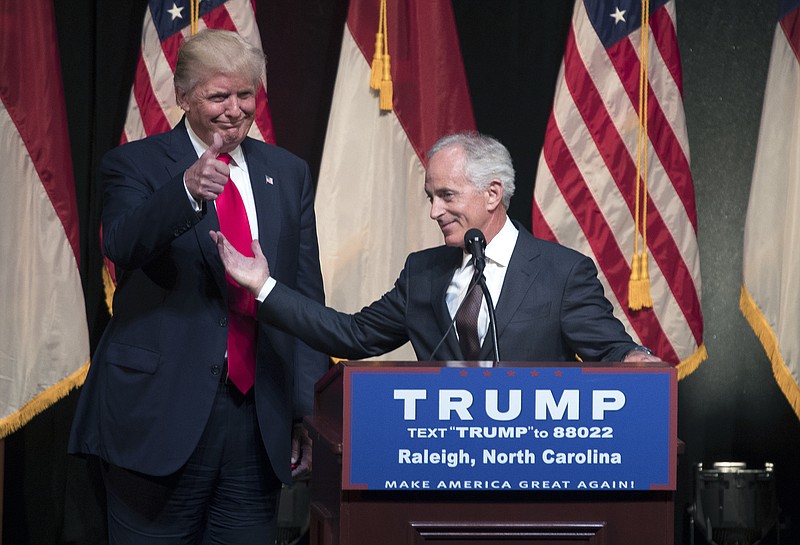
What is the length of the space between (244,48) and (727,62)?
243 cm

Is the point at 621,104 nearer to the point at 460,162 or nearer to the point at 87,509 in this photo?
the point at 460,162

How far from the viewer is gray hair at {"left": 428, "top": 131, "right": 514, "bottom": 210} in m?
2.36

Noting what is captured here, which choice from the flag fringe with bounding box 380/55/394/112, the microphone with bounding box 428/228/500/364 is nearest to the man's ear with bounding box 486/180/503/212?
the microphone with bounding box 428/228/500/364

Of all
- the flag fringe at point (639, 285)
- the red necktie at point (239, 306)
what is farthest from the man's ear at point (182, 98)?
the flag fringe at point (639, 285)

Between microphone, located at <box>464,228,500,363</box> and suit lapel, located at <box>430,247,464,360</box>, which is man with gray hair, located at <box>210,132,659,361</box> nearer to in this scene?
suit lapel, located at <box>430,247,464,360</box>

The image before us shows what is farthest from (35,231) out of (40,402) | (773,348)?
(773,348)

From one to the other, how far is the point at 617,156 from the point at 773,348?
84 cm

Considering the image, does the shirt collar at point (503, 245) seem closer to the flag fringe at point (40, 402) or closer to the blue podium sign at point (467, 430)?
the blue podium sign at point (467, 430)

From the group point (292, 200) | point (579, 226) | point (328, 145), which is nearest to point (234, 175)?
point (292, 200)

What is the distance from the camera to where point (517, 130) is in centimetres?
409

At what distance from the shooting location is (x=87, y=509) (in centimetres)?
399

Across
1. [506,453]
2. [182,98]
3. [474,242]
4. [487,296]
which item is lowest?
[506,453]

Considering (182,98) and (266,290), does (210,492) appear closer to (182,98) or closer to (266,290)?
(266,290)

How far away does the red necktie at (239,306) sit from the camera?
2275mm
